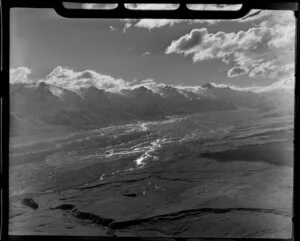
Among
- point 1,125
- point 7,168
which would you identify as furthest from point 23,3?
point 7,168

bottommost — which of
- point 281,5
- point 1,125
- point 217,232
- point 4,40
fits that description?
point 217,232

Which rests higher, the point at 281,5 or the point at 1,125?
the point at 281,5

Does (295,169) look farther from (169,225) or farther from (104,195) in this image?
(104,195)

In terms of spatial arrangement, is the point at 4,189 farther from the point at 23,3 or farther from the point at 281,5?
the point at 281,5

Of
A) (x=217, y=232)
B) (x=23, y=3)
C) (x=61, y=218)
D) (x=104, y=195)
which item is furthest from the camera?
(x=104, y=195)

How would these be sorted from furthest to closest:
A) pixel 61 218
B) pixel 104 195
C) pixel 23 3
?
pixel 104 195 → pixel 61 218 → pixel 23 3

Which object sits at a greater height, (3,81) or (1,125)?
(3,81)

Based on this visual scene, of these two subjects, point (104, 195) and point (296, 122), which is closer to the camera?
point (296, 122)

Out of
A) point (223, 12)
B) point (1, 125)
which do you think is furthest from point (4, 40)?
point (223, 12)

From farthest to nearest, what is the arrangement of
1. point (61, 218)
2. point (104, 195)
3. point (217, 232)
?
point (104, 195), point (61, 218), point (217, 232)
